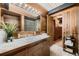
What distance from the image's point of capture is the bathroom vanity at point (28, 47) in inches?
64.3

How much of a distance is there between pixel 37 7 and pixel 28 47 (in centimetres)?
70

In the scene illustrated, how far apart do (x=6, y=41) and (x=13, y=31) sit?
0.63 ft

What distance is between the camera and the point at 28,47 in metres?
1.79

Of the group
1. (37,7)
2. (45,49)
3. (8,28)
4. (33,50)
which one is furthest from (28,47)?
(37,7)

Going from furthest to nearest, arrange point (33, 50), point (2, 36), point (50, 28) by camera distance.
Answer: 1. point (50, 28)
2. point (33, 50)
3. point (2, 36)

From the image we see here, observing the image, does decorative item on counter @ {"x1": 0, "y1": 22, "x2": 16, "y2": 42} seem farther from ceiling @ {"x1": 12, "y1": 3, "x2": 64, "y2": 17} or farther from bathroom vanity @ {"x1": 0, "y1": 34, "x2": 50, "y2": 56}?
ceiling @ {"x1": 12, "y1": 3, "x2": 64, "y2": 17}

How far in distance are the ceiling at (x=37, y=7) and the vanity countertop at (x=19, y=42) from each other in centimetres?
39

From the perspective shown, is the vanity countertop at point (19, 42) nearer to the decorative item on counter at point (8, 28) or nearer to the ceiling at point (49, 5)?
the decorative item on counter at point (8, 28)

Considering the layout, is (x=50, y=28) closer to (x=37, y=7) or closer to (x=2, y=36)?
(x=37, y=7)

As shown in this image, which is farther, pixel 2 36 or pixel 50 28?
pixel 50 28

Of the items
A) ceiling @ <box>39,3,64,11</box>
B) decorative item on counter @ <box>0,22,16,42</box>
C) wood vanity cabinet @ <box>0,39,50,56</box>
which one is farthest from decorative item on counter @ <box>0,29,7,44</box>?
ceiling @ <box>39,3,64,11</box>

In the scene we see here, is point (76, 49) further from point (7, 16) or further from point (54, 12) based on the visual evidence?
point (7, 16)

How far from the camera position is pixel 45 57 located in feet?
6.17

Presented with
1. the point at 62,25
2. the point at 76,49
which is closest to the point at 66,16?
the point at 62,25
